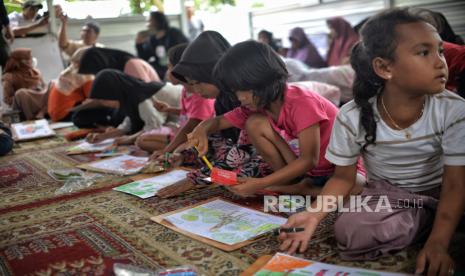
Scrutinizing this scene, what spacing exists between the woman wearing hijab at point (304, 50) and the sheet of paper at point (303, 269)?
12.8 feet

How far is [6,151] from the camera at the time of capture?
3115mm

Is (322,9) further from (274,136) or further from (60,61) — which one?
(274,136)

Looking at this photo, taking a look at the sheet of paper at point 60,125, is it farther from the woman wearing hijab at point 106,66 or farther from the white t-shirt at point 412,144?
the white t-shirt at point 412,144

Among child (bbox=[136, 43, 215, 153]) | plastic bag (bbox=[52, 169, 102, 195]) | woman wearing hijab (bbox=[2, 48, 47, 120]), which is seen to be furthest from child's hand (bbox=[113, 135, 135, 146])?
woman wearing hijab (bbox=[2, 48, 47, 120])

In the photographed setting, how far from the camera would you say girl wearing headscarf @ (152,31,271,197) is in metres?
1.92

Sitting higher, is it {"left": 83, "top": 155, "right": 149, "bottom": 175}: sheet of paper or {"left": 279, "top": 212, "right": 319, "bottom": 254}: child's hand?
{"left": 279, "top": 212, "right": 319, "bottom": 254}: child's hand

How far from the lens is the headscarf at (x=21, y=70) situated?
4.88m

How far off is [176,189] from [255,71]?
611 millimetres

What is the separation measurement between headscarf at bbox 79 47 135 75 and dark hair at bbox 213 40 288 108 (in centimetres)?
237

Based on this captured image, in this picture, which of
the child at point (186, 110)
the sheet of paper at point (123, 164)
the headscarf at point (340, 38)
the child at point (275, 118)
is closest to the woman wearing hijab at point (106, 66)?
the sheet of paper at point (123, 164)

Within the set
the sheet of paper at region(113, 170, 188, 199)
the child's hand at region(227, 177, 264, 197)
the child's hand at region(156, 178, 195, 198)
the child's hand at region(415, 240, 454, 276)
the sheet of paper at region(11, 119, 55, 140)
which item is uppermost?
the child's hand at region(227, 177, 264, 197)

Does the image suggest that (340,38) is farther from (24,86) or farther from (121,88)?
(24,86)

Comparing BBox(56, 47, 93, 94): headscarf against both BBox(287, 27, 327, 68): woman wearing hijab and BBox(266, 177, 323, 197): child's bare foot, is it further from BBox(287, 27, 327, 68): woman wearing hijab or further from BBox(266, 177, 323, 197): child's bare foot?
BBox(266, 177, 323, 197): child's bare foot

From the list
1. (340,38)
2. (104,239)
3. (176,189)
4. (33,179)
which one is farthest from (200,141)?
(340,38)
